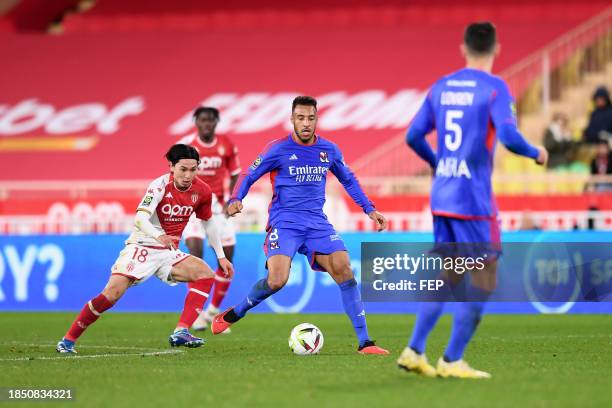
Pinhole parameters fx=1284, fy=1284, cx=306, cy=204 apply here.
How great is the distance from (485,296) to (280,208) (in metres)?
3.54

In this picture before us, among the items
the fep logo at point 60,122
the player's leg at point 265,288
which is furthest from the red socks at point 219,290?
the fep logo at point 60,122

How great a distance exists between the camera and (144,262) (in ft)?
37.7

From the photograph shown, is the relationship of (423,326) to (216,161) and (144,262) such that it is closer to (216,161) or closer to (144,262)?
(144,262)

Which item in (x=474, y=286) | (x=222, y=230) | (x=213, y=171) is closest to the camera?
(x=474, y=286)

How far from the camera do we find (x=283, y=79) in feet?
99.0

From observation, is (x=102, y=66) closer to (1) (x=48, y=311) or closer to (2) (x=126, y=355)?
(1) (x=48, y=311)

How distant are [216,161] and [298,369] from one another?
576cm

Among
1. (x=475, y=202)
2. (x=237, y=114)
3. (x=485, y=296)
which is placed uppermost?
(x=237, y=114)

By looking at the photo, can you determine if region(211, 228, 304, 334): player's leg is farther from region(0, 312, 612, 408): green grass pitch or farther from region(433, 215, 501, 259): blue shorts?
region(433, 215, 501, 259): blue shorts

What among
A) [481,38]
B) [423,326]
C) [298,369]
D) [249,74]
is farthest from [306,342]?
[249,74]

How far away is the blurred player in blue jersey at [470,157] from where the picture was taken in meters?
8.34

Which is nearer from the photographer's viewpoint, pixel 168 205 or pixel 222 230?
pixel 168 205

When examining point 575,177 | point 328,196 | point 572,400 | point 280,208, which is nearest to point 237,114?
point 328,196

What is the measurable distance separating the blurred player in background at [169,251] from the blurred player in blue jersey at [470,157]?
3.40m
